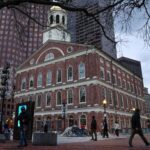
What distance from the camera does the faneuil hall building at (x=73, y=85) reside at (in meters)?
35.3

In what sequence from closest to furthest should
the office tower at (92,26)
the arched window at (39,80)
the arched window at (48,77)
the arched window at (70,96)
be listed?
the office tower at (92,26) < the arched window at (70,96) < the arched window at (48,77) < the arched window at (39,80)

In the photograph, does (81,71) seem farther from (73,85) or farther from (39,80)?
(39,80)

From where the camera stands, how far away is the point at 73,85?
37719 millimetres

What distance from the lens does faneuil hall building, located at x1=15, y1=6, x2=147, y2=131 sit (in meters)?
35.3

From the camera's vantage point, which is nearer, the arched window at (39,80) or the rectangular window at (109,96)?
the rectangular window at (109,96)

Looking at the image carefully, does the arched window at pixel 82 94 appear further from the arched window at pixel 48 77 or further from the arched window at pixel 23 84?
the arched window at pixel 23 84

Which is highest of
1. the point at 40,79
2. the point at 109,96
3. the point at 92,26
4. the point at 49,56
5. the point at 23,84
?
the point at 49,56

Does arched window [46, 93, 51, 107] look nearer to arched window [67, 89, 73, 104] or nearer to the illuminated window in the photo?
arched window [67, 89, 73, 104]

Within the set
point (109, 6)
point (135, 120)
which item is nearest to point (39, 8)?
point (109, 6)

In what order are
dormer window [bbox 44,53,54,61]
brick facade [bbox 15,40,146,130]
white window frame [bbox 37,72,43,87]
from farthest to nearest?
white window frame [bbox 37,72,43,87], dormer window [bbox 44,53,54,61], brick facade [bbox 15,40,146,130]

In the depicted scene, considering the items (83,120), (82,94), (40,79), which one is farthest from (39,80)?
(83,120)

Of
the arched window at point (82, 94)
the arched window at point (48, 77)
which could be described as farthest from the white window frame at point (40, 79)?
the arched window at point (82, 94)

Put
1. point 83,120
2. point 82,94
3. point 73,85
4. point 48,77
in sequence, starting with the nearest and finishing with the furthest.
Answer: point 83,120, point 82,94, point 73,85, point 48,77

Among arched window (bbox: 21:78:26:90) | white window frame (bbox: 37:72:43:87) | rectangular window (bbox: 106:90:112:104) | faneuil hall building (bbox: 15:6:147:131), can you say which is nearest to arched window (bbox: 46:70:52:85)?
faneuil hall building (bbox: 15:6:147:131)
